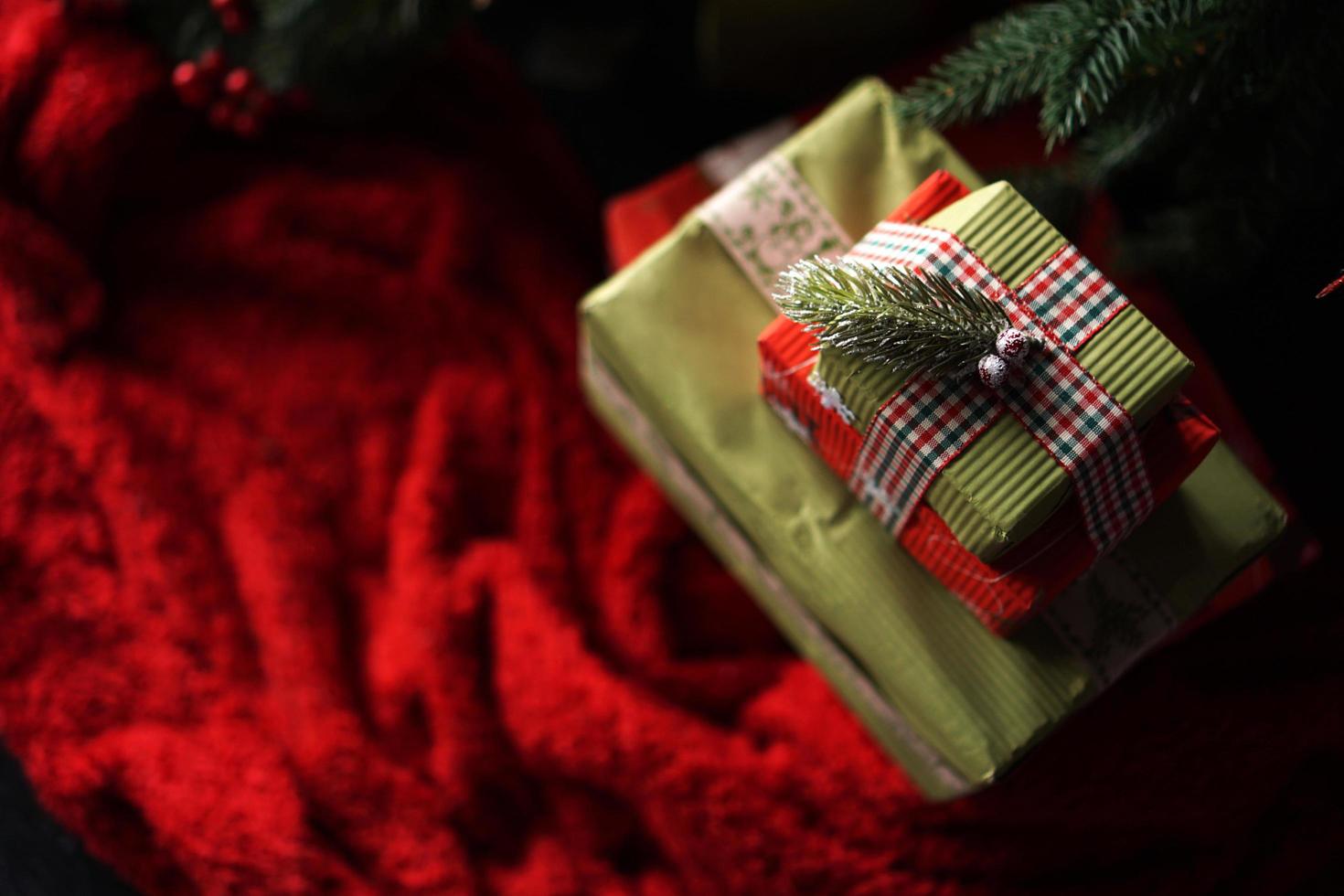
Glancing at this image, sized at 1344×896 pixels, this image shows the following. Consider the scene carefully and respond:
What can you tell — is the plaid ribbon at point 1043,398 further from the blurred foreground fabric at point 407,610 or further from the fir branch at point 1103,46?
the blurred foreground fabric at point 407,610

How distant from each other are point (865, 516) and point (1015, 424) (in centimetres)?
16

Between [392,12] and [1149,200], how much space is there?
2.40 feet

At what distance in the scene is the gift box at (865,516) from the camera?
65 cm

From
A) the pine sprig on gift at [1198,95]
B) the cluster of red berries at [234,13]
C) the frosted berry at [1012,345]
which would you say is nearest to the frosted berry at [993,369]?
the frosted berry at [1012,345]

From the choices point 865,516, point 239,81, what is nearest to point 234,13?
point 239,81

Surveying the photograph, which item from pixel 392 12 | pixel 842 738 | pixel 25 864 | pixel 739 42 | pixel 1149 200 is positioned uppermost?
pixel 392 12

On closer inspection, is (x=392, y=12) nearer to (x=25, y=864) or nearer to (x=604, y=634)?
(x=604, y=634)

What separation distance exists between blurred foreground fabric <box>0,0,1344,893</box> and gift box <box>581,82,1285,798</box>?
6.3 inches

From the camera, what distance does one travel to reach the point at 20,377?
35.1 inches

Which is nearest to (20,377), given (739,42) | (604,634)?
(604,634)

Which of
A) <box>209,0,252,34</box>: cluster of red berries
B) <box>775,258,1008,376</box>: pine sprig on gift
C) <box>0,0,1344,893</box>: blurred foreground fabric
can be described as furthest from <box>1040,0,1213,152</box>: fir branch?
<box>209,0,252,34</box>: cluster of red berries

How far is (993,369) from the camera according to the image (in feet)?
1.60

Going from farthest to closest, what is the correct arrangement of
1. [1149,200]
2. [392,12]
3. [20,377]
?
[1149,200], [20,377], [392,12]

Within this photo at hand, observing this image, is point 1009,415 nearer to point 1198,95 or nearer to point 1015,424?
point 1015,424
